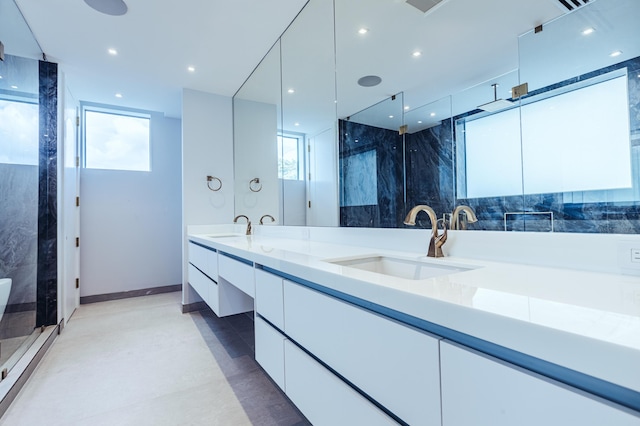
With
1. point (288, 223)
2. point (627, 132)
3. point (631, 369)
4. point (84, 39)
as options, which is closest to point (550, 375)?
point (631, 369)

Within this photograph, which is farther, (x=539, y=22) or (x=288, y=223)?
(x=288, y=223)

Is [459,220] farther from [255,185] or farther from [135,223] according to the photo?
[135,223]

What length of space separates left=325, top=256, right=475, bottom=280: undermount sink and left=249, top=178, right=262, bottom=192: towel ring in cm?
199

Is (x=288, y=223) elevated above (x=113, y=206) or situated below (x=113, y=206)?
below

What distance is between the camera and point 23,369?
1879mm

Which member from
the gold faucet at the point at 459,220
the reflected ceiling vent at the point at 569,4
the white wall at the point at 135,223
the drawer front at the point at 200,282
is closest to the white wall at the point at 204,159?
the drawer front at the point at 200,282

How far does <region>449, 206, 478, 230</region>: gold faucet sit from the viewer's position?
1188 mm

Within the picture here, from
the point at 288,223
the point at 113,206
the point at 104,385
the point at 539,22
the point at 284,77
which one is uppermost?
the point at 284,77

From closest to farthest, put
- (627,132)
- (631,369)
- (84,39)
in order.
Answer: (631,369) < (627,132) < (84,39)

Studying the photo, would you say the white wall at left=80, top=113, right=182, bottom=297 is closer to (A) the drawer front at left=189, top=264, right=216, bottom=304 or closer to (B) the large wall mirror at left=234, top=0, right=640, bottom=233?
(A) the drawer front at left=189, top=264, right=216, bottom=304

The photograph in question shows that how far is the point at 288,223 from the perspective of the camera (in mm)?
2594

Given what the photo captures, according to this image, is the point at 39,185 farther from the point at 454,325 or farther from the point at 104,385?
the point at 454,325

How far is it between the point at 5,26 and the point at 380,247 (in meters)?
2.71

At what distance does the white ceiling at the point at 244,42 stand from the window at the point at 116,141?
1.06ft
